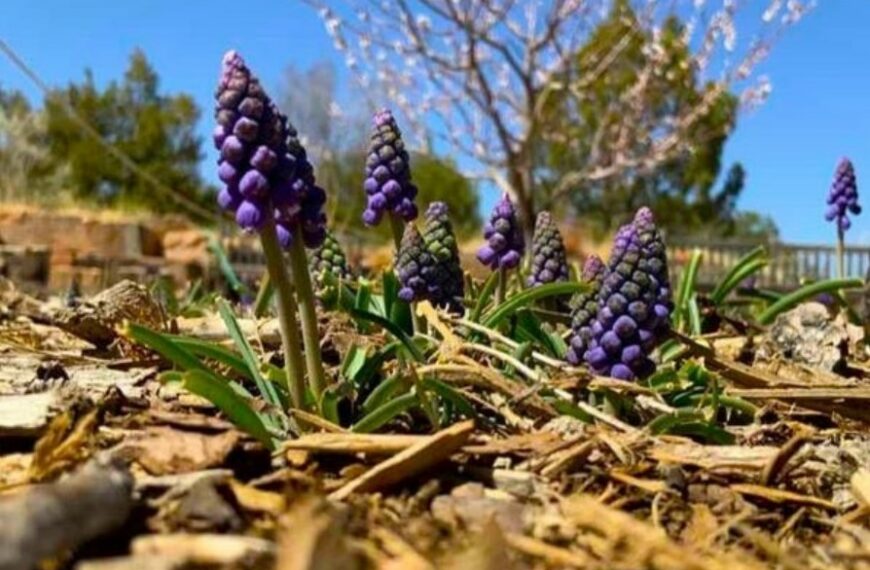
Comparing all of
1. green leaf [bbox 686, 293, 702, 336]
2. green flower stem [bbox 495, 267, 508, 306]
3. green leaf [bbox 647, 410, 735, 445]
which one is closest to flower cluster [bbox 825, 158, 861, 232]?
green leaf [bbox 686, 293, 702, 336]

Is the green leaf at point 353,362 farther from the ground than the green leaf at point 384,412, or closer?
farther from the ground

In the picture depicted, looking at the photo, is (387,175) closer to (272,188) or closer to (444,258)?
→ (444,258)

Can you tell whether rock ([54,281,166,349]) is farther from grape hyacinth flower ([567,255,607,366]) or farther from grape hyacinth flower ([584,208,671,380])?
grape hyacinth flower ([584,208,671,380])

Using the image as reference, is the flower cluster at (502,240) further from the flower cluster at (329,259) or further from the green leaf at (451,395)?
the green leaf at (451,395)

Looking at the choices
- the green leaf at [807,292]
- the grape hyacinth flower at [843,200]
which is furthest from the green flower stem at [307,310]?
the grape hyacinth flower at [843,200]

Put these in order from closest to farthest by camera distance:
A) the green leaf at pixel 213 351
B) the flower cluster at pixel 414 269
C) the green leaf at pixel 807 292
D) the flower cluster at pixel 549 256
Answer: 1. the green leaf at pixel 213 351
2. the flower cluster at pixel 414 269
3. the flower cluster at pixel 549 256
4. the green leaf at pixel 807 292

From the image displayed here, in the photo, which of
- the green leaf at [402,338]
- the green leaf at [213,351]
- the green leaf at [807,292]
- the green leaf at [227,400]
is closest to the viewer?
the green leaf at [227,400]
